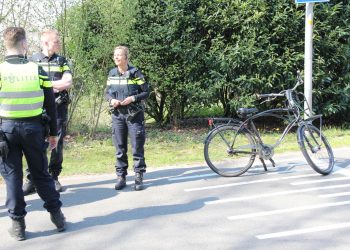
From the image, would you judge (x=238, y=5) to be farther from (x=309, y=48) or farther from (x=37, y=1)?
(x=37, y=1)

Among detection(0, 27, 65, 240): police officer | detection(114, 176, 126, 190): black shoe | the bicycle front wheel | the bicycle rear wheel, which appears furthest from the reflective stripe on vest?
the bicycle front wheel

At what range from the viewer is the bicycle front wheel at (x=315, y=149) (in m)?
6.66

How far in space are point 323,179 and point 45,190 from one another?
12.3ft

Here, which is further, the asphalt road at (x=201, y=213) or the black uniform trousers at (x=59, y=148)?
the black uniform trousers at (x=59, y=148)

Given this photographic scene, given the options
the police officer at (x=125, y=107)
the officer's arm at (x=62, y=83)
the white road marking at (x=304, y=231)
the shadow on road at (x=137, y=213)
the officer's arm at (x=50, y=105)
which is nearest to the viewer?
the white road marking at (x=304, y=231)

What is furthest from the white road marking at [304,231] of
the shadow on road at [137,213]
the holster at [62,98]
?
the holster at [62,98]

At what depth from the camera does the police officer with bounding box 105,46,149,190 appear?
6.18m

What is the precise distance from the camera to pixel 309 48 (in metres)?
8.96

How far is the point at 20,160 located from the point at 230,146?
3.09 m

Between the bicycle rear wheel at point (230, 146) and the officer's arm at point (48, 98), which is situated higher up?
the officer's arm at point (48, 98)

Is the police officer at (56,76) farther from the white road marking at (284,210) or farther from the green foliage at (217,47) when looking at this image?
the green foliage at (217,47)

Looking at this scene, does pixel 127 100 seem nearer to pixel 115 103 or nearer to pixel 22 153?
pixel 115 103

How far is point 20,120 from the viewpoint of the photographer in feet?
14.6

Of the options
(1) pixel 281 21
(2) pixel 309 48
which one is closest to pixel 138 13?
(1) pixel 281 21
